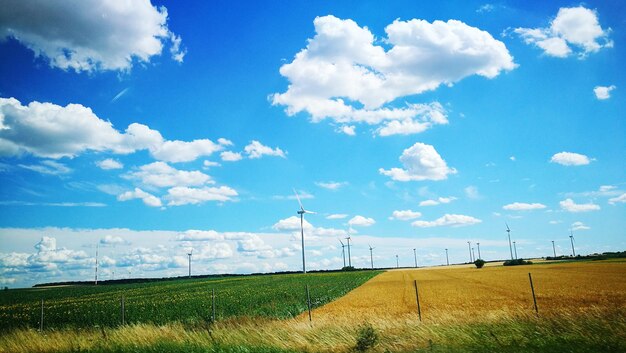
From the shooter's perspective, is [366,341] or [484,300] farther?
[484,300]

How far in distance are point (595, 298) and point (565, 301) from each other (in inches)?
99.6

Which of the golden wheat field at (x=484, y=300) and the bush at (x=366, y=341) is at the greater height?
the bush at (x=366, y=341)

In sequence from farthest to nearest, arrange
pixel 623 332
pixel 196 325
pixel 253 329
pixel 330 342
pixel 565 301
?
pixel 565 301, pixel 196 325, pixel 253 329, pixel 330 342, pixel 623 332

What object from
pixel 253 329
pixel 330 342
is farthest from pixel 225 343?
pixel 330 342

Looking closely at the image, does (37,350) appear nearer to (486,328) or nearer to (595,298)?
(486,328)

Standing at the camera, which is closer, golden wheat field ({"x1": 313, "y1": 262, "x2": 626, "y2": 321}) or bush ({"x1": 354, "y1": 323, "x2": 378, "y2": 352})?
bush ({"x1": 354, "y1": 323, "x2": 378, "y2": 352})

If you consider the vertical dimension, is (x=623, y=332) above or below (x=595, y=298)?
above

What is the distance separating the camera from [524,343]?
1108cm

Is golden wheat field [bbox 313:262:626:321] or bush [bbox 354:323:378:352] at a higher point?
bush [bbox 354:323:378:352]

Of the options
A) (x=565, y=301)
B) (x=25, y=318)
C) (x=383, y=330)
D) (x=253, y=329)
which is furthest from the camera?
(x=25, y=318)

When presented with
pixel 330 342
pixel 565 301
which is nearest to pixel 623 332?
pixel 330 342

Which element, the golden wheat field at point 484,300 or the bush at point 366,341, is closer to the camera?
the bush at point 366,341

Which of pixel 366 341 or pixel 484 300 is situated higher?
pixel 366 341

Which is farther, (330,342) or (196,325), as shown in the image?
(196,325)
